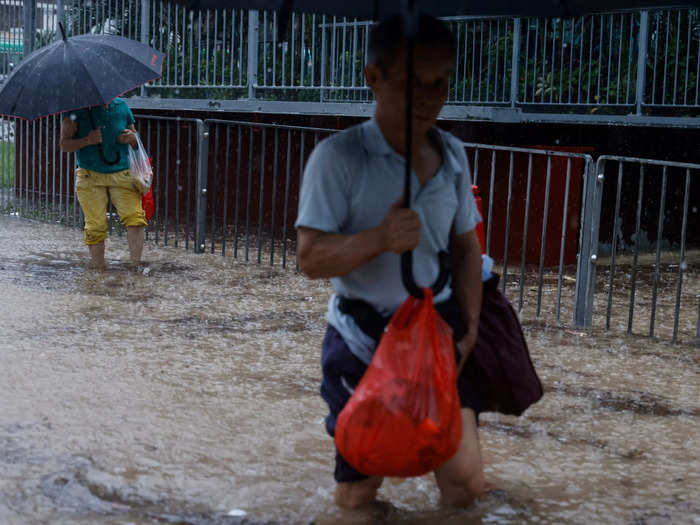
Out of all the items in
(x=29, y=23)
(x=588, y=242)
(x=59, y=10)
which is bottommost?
(x=588, y=242)

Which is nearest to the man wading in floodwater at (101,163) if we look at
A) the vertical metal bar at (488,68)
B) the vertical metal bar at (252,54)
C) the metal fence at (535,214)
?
the metal fence at (535,214)

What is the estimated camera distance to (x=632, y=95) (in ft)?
Answer: 35.9

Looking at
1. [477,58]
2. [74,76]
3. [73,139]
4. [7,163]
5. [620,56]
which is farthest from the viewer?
[7,163]

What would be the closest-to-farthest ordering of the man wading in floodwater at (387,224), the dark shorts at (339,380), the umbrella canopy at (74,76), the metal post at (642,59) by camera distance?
1. the man wading in floodwater at (387,224)
2. the dark shorts at (339,380)
3. the umbrella canopy at (74,76)
4. the metal post at (642,59)

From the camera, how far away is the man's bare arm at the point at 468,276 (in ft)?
10.6

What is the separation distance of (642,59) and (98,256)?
5.83 meters

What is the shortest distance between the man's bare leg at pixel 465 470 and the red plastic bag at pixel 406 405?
32 cm

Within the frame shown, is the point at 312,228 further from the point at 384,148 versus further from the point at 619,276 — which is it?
the point at 619,276

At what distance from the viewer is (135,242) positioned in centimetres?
930

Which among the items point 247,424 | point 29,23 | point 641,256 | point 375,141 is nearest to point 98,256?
point 247,424

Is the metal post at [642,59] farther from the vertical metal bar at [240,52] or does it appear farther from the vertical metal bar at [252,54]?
the vertical metal bar at [240,52]

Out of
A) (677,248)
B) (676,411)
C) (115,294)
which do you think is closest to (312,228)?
(676,411)

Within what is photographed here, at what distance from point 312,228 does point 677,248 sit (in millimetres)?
9684

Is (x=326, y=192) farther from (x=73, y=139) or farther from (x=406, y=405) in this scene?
(x=73, y=139)
